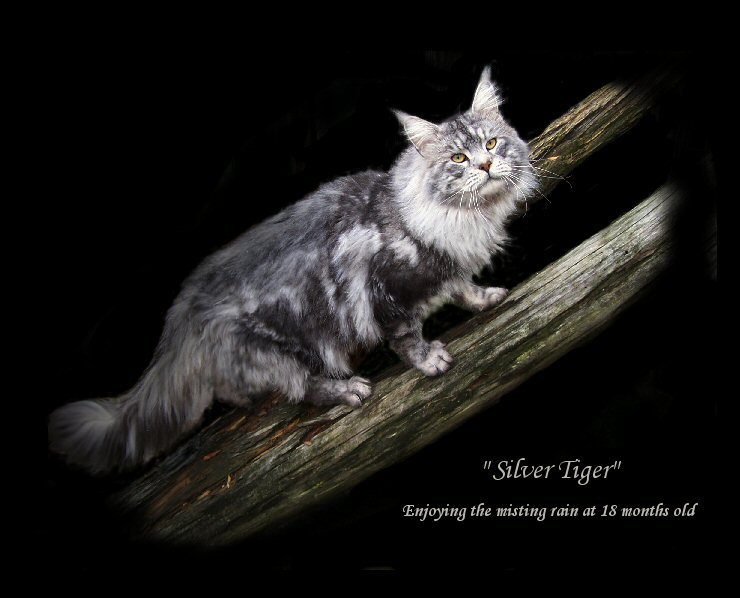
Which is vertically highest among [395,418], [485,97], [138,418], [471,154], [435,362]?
[485,97]

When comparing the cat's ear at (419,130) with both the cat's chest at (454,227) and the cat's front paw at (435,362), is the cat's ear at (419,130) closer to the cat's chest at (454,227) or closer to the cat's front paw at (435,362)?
the cat's chest at (454,227)

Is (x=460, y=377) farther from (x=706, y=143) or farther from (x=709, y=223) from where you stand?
(x=706, y=143)

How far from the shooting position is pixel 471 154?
1.78 meters

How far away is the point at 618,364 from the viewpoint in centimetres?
208

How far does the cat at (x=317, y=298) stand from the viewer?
1.89 m

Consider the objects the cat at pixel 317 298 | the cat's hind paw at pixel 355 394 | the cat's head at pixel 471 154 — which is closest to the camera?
the cat's head at pixel 471 154

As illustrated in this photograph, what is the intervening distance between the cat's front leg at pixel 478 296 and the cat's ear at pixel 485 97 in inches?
22.5

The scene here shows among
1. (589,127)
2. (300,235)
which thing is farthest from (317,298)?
(589,127)

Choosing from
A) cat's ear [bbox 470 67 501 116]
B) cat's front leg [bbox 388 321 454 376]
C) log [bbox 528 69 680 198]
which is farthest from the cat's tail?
log [bbox 528 69 680 198]

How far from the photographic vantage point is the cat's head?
1.79 metres

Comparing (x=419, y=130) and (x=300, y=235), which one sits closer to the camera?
(x=419, y=130)

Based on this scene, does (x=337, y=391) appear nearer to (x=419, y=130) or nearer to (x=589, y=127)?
(x=419, y=130)

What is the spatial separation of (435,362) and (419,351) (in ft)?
0.21

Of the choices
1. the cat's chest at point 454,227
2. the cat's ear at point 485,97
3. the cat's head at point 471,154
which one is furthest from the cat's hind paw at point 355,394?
the cat's ear at point 485,97
